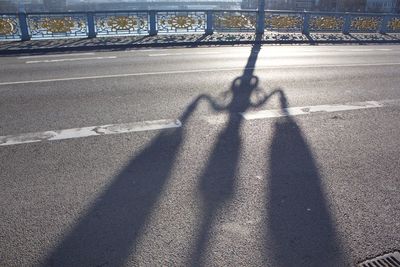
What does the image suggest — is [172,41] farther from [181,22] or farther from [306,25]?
[306,25]

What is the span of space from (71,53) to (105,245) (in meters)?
11.5

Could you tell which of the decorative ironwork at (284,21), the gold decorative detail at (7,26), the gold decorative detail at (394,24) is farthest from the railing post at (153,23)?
the gold decorative detail at (394,24)

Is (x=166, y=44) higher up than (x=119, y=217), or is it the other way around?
(x=166, y=44)

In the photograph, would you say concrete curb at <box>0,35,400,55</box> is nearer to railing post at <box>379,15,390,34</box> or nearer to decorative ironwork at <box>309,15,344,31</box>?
decorative ironwork at <box>309,15,344,31</box>

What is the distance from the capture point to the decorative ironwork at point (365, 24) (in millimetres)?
20141

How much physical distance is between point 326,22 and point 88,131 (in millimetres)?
18433

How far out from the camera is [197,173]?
378 centimetres

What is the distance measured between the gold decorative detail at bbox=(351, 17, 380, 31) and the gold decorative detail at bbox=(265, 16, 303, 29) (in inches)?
156

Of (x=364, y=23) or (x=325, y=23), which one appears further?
(x=364, y=23)

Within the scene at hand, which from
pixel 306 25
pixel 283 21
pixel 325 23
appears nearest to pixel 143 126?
pixel 283 21

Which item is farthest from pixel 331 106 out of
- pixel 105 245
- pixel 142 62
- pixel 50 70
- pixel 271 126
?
pixel 50 70

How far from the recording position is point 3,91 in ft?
23.3

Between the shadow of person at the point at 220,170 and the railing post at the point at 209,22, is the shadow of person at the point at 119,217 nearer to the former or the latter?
the shadow of person at the point at 220,170

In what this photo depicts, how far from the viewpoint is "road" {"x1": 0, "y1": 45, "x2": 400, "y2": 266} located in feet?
8.82
